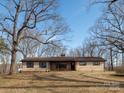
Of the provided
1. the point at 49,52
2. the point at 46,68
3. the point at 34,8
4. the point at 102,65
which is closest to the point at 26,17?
the point at 34,8

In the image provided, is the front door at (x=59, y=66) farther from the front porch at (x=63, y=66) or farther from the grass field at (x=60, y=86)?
the grass field at (x=60, y=86)

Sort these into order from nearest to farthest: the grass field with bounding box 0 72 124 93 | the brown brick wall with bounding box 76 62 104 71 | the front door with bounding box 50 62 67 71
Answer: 1. the grass field with bounding box 0 72 124 93
2. the brown brick wall with bounding box 76 62 104 71
3. the front door with bounding box 50 62 67 71

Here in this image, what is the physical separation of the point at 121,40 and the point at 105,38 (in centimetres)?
469

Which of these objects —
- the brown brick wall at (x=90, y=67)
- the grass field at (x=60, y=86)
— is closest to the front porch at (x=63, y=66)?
the brown brick wall at (x=90, y=67)

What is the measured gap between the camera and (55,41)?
38.6m

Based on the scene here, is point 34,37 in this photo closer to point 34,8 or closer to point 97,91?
point 34,8

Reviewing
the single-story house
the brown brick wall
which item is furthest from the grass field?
the single-story house

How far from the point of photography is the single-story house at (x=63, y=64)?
52.9 meters

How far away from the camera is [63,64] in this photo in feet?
180

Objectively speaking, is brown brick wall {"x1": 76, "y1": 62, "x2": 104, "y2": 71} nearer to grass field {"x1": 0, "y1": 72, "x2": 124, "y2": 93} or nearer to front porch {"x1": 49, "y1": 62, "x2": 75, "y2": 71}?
front porch {"x1": 49, "y1": 62, "x2": 75, "y2": 71}

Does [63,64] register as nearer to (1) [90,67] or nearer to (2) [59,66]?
(2) [59,66]

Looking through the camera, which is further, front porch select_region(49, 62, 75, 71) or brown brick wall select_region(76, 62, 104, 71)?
front porch select_region(49, 62, 75, 71)

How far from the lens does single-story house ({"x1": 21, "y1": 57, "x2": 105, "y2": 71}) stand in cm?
5291

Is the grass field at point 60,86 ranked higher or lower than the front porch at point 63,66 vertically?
lower
